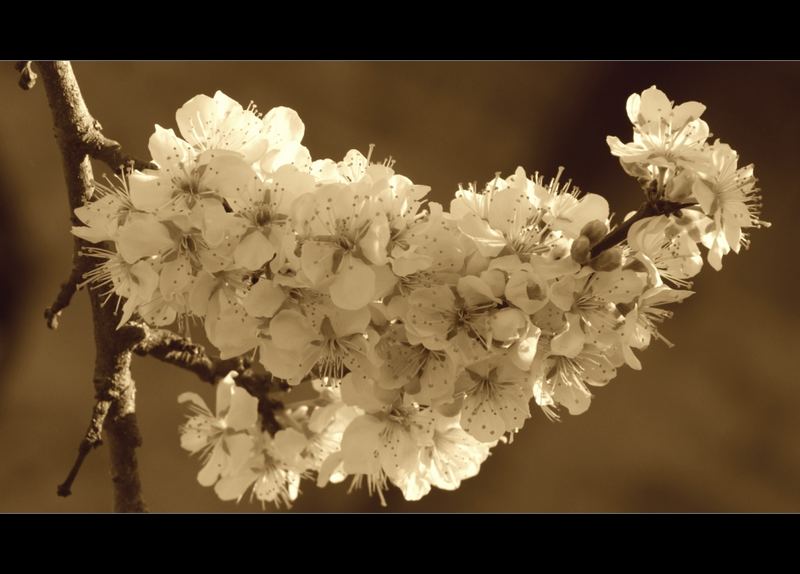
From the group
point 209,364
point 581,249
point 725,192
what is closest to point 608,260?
point 581,249

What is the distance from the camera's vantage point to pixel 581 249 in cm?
84

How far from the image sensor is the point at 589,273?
85 centimetres

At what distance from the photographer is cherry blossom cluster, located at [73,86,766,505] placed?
845 mm

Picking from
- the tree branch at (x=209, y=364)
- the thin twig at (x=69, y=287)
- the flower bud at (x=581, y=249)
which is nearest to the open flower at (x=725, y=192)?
the flower bud at (x=581, y=249)

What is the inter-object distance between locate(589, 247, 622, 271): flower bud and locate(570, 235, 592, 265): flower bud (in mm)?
11

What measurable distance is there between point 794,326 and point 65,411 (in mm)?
1878

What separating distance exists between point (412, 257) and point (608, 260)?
18 cm

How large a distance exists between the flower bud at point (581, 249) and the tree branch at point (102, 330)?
1.77ft

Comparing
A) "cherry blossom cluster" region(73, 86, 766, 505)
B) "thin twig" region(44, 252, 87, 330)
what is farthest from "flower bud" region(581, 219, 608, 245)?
"thin twig" region(44, 252, 87, 330)

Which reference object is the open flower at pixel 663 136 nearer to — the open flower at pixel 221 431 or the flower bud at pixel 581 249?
the flower bud at pixel 581 249

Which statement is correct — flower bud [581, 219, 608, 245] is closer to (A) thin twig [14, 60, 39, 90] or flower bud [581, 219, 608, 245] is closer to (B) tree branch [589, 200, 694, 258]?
(B) tree branch [589, 200, 694, 258]

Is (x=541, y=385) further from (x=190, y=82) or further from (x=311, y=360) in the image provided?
(x=190, y=82)

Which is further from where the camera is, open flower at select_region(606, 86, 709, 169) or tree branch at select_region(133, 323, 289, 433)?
tree branch at select_region(133, 323, 289, 433)

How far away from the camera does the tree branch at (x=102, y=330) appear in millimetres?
1055
